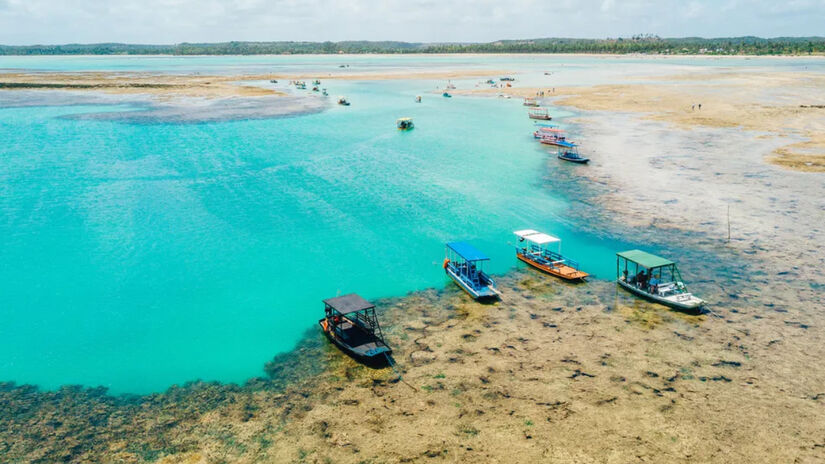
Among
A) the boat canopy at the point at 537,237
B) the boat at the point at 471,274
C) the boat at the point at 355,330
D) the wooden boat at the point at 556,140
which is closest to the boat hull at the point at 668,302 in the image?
the boat canopy at the point at 537,237

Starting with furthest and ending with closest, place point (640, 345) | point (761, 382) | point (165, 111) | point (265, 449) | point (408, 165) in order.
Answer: point (165, 111) → point (408, 165) → point (640, 345) → point (761, 382) → point (265, 449)

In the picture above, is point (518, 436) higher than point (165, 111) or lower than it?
lower

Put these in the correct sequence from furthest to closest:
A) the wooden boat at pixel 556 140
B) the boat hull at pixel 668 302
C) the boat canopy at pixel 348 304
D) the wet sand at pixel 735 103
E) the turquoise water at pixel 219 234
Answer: the wooden boat at pixel 556 140
the wet sand at pixel 735 103
the boat hull at pixel 668 302
the turquoise water at pixel 219 234
the boat canopy at pixel 348 304

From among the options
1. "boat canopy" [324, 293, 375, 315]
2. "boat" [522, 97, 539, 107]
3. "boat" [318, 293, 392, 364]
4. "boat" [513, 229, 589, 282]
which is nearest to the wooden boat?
"boat" [513, 229, 589, 282]

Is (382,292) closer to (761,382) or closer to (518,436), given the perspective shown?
(518,436)

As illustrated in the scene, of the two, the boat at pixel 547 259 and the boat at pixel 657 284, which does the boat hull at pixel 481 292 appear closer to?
the boat at pixel 547 259

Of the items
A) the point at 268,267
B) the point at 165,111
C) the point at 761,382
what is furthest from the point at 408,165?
the point at 165,111

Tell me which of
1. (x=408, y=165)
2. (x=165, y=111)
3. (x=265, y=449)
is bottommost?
(x=265, y=449)
